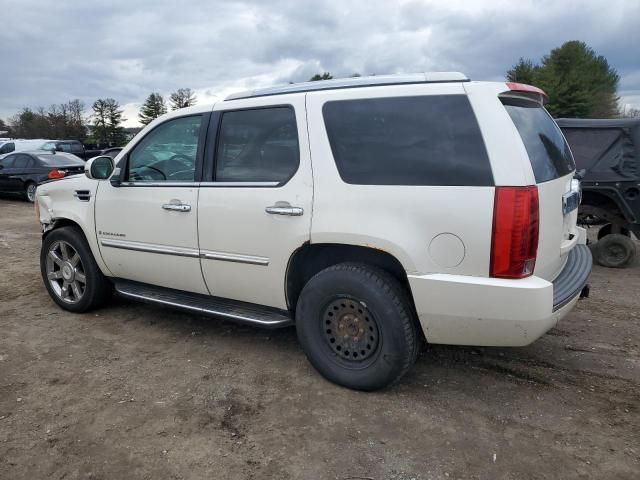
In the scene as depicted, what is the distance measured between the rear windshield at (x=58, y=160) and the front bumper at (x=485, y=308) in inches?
560

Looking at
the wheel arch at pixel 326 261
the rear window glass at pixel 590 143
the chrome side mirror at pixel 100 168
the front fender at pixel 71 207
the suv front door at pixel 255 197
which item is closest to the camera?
the wheel arch at pixel 326 261

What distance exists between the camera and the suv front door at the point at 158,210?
3906 mm

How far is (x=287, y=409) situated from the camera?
10.6ft

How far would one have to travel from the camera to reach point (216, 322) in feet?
15.4

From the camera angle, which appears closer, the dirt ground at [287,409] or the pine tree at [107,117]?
the dirt ground at [287,409]

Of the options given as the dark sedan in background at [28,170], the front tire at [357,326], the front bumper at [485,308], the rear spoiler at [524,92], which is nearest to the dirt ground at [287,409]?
the front tire at [357,326]

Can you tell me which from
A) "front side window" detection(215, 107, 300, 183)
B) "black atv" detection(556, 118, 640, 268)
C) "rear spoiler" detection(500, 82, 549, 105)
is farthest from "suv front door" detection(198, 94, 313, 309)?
"black atv" detection(556, 118, 640, 268)

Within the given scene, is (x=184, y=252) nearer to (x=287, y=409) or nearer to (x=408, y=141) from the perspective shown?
(x=287, y=409)

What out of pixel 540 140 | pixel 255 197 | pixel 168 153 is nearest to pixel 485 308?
pixel 540 140

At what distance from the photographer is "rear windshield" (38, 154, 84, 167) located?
14.8 meters

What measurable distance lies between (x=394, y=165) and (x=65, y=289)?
354 cm

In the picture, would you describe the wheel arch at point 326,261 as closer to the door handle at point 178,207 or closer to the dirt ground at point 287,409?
the dirt ground at point 287,409

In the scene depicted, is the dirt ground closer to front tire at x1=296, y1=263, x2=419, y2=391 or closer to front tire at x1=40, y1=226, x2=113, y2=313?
front tire at x1=296, y1=263, x2=419, y2=391

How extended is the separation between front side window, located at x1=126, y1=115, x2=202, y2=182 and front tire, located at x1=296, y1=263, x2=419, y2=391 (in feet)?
4.55
